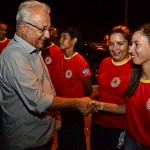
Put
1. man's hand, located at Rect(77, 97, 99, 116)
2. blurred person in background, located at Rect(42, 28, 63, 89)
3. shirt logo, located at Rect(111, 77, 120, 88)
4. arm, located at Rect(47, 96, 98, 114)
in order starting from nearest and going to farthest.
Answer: arm, located at Rect(47, 96, 98, 114), man's hand, located at Rect(77, 97, 99, 116), shirt logo, located at Rect(111, 77, 120, 88), blurred person in background, located at Rect(42, 28, 63, 89)

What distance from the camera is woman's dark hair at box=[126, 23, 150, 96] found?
10.7ft

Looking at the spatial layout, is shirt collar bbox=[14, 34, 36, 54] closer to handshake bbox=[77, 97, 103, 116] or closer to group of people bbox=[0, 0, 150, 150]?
group of people bbox=[0, 0, 150, 150]

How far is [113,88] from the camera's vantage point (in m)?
4.23

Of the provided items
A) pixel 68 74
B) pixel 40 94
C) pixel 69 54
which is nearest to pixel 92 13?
pixel 69 54

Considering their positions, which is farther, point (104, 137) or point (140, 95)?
point (104, 137)

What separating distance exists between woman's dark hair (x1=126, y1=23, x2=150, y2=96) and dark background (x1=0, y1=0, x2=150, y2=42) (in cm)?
2808

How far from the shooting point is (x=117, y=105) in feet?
12.8

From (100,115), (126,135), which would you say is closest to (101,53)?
(100,115)

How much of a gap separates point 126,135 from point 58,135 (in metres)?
2.20

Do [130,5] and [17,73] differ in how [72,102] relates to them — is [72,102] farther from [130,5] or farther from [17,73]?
[130,5]

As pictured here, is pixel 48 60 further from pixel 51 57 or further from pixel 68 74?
pixel 68 74

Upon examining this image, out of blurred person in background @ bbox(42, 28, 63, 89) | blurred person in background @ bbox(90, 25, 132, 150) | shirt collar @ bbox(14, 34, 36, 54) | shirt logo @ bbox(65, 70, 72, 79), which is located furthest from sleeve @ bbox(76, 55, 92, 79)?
shirt collar @ bbox(14, 34, 36, 54)

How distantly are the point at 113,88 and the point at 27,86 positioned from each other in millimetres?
1623

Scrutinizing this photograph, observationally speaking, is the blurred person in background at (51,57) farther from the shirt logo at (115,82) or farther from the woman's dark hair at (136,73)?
the woman's dark hair at (136,73)
